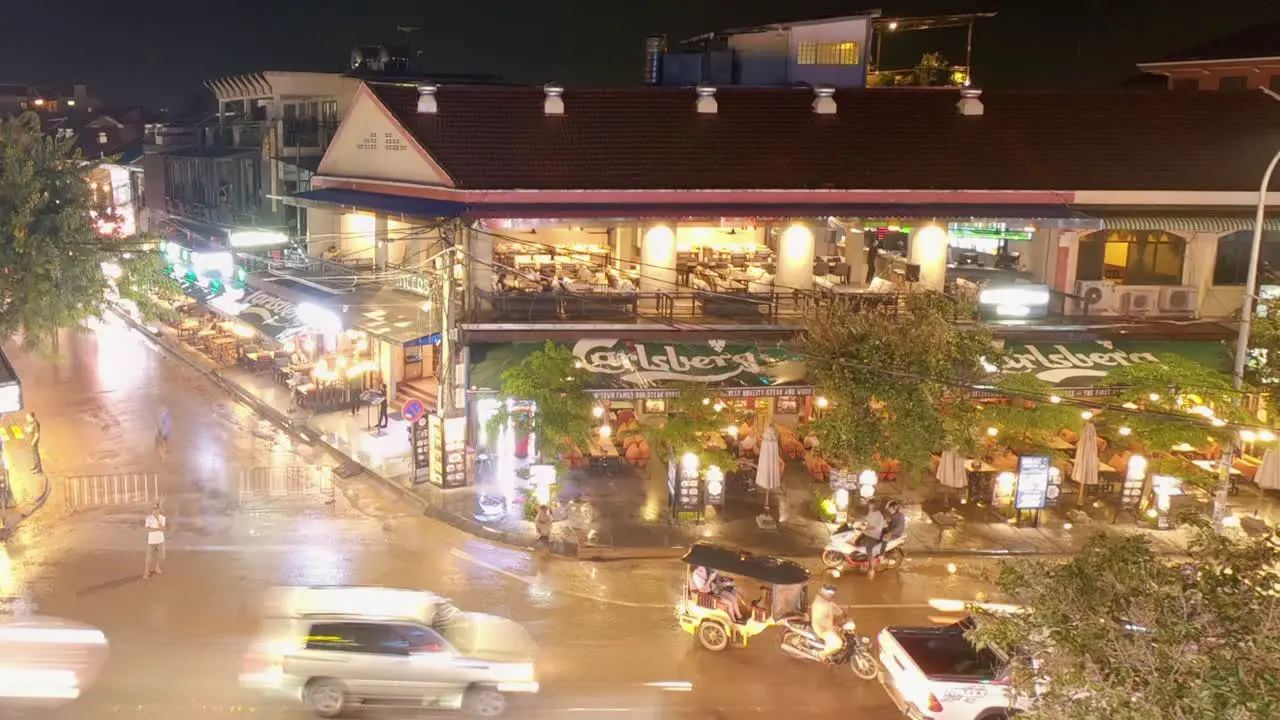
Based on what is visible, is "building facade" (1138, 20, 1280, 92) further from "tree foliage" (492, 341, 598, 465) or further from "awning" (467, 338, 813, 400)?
"tree foliage" (492, 341, 598, 465)

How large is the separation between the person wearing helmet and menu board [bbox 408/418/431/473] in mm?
11989

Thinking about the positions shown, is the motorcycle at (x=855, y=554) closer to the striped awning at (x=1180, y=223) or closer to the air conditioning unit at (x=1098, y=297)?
the air conditioning unit at (x=1098, y=297)

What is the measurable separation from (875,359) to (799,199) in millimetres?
6597

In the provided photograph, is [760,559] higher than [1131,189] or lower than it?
A: lower

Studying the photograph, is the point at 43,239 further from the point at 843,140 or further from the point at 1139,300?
the point at 1139,300

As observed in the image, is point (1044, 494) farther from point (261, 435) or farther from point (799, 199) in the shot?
point (261, 435)

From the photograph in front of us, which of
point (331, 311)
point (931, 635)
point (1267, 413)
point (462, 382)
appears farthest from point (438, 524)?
point (1267, 413)

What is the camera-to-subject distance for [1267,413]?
23141 millimetres

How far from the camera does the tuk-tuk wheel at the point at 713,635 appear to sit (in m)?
17.1

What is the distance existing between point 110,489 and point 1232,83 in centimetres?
3954

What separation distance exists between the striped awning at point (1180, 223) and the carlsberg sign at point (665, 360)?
9.91m

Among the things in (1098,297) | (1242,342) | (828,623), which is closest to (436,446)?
(828,623)

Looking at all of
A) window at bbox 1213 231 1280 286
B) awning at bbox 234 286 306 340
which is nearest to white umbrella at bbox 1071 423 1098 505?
window at bbox 1213 231 1280 286

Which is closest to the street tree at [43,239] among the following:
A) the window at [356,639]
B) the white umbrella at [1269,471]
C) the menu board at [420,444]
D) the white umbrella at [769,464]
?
the menu board at [420,444]
